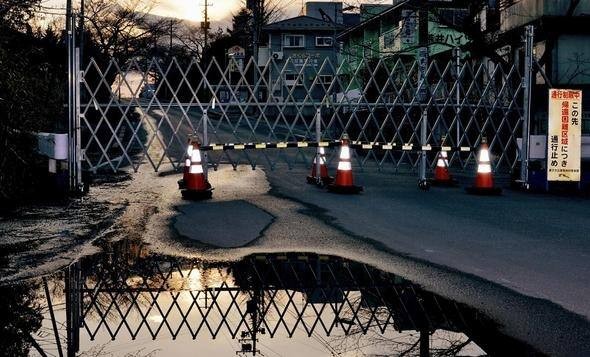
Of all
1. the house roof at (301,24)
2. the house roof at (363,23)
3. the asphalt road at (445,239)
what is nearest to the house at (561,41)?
the house roof at (363,23)

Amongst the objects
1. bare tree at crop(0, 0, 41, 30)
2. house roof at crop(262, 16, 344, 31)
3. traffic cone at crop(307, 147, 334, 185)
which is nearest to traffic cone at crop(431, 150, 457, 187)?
traffic cone at crop(307, 147, 334, 185)

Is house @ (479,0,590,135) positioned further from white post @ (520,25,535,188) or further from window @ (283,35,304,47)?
window @ (283,35,304,47)

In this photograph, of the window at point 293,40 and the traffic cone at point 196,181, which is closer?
the traffic cone at point 196,181

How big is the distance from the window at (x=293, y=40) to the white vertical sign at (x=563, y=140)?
55.7m

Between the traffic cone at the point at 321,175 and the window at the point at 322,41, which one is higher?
the window at the point at 322,41

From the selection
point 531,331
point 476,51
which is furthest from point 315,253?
point 476,51

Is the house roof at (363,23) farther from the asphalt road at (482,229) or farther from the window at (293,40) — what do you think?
the asphalt road at (482,229)

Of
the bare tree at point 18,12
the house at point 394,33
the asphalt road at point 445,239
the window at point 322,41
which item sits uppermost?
the window at point 322,41

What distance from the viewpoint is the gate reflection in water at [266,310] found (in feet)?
16.0

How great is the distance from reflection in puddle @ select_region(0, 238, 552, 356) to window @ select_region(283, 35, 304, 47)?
6330cm

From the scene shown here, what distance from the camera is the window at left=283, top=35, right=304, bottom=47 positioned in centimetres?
6944

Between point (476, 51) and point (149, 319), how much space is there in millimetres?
20030

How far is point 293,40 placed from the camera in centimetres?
6956

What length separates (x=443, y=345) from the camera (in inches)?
189
